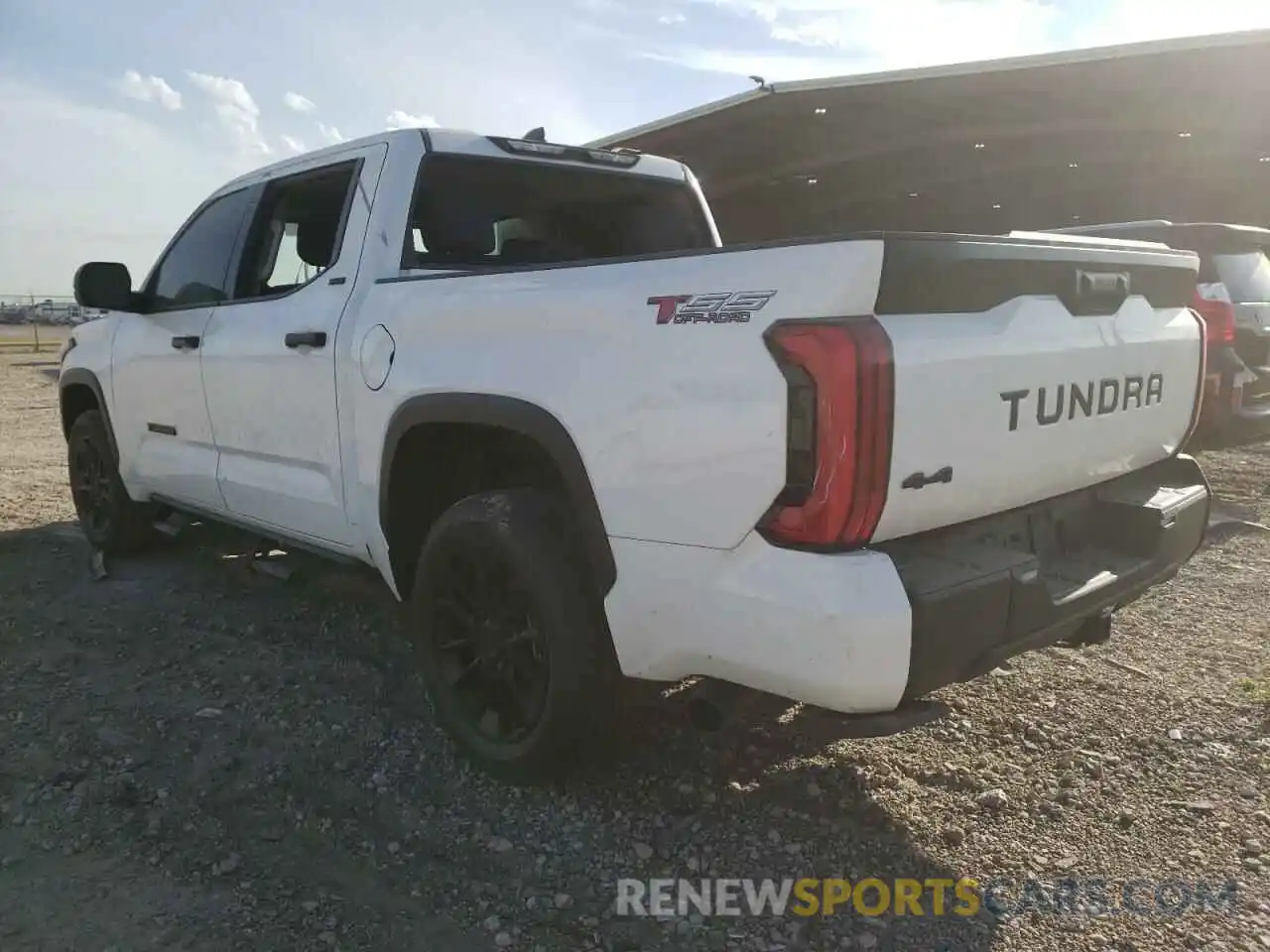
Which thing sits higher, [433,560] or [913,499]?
[913,499]

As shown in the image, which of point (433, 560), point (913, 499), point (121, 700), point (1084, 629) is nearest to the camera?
point (913, 499)

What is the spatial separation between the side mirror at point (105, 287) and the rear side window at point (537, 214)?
193 centimetres

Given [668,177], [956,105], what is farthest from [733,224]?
[668,177]

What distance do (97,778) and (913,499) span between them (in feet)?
8.39

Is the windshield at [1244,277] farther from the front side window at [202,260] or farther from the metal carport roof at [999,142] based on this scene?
the front side window at [202,260]

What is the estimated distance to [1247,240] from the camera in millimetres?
7645

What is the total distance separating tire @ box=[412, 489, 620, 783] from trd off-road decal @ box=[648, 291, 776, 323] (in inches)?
28.8

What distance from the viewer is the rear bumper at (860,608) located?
6.97ft

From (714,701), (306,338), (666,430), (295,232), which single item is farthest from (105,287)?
(714,701)

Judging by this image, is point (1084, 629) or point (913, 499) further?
point (1084, 629)

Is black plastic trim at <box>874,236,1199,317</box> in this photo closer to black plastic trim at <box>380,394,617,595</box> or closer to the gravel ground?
black plastic trim at <box>380,394,617,595</box>

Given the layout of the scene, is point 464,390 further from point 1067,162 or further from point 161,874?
point 1067,162

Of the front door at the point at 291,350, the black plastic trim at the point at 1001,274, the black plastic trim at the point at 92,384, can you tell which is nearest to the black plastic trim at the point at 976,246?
the black plastic trim at the point at 1001,274

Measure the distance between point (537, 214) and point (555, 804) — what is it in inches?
88.3
